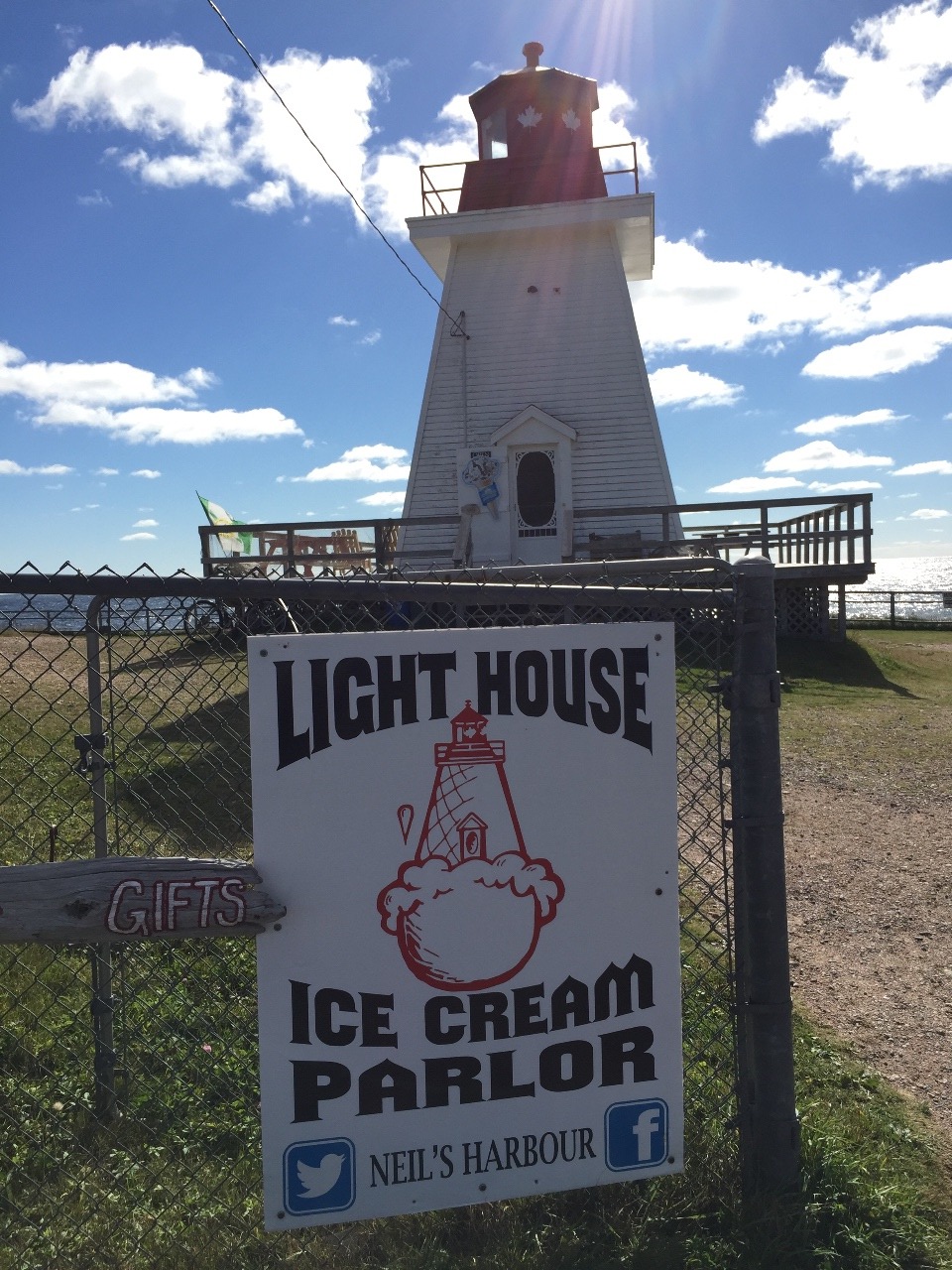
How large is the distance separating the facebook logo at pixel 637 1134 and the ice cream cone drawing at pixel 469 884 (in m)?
0.56

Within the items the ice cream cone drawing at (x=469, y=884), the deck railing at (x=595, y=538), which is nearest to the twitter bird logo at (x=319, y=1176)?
the ice cream cone drawing at (x=469, y=884)

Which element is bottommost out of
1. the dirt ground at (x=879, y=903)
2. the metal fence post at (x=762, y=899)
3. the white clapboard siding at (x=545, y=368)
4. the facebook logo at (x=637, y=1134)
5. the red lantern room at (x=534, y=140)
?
the dirt ground at (x=879, y=903)

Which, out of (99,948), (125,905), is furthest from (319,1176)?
(99,948)

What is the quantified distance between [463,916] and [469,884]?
0.31 feet

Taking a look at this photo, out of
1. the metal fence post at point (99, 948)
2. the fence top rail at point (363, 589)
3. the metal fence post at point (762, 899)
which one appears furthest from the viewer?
the metal fence post at point (99, 948)

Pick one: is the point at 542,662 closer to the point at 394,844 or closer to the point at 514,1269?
the point at 394,844

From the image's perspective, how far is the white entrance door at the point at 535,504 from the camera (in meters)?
17.9

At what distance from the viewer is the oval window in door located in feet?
60.2

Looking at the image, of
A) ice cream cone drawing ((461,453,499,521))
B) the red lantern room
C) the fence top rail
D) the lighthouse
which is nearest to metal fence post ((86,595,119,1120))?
the fence top rail

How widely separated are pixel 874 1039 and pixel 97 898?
367cm

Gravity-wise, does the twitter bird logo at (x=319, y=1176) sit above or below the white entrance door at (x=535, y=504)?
below

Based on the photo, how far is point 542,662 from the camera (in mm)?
2844

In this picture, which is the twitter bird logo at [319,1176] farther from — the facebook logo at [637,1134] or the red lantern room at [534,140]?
the red lantern room at [534,140]

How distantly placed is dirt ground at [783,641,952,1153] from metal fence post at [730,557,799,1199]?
3.69 feet
